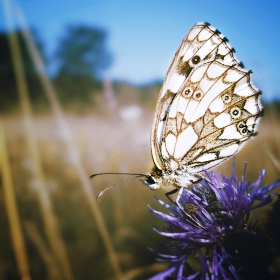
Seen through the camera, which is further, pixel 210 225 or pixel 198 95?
pixel 198 95

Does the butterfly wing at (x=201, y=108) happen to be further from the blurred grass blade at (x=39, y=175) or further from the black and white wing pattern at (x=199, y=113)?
the blurred grass blade at (x=39, y=175)

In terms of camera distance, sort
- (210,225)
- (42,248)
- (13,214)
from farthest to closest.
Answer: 1. (13,214)
2. (42,248)
3. (210,225)

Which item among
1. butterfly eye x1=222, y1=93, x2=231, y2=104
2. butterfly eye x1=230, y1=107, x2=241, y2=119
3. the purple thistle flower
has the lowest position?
the purple thistle flower

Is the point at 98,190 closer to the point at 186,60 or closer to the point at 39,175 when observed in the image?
the point at 39,175

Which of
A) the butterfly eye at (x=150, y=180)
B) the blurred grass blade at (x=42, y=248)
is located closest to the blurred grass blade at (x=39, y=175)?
the blurred grass blade at (x=42, y=248)

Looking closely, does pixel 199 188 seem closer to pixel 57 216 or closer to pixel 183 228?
pixel 183 228

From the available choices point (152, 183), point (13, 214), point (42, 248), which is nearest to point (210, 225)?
point (152, 183)

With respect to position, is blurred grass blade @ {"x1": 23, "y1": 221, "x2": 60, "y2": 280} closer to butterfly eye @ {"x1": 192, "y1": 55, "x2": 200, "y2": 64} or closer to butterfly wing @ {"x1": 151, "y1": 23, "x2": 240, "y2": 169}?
butterfly wing @ {"x1": 151, "y1": 23, "x2": 240, "y2": 169}

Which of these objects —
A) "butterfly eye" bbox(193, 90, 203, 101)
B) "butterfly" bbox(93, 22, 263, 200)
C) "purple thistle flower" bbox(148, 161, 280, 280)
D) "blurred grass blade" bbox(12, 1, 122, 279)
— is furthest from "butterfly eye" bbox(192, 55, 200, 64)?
"blurred grass blade" bbox(12, 1, 122, 279)

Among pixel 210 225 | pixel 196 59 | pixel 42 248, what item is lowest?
pixel 210 225
